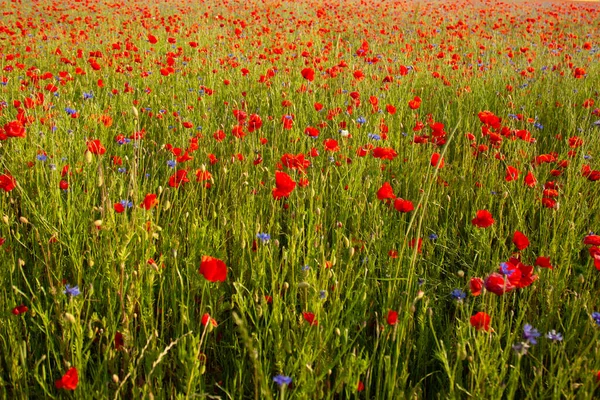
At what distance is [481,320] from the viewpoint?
1325mm

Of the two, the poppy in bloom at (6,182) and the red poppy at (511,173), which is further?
the red poppy at (511,173)

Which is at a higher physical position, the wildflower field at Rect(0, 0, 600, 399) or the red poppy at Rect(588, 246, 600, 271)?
the red poppy at Rect(588, 246, 600, 271)

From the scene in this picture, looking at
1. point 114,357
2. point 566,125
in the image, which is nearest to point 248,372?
point 114,357

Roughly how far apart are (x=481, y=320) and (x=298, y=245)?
854 mm

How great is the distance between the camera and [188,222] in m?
2.17

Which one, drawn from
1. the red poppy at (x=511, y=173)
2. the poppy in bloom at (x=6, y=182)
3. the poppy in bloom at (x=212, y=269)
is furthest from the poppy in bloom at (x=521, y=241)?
the poppy in bloom at (x=6, y=182)

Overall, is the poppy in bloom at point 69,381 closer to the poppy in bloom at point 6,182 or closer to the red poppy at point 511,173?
the poppy in bloom at point 6,182

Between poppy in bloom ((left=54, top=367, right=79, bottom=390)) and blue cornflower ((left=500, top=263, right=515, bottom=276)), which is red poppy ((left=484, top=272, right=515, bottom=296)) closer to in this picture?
blue cornflower ((left=500, top=263, right=515, bottom=276))

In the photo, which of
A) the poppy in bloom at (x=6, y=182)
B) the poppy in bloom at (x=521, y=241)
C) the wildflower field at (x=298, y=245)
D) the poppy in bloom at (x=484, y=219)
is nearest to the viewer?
the wildflower field at (x=298, y=245)

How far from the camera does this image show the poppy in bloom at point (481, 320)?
131 centimetres

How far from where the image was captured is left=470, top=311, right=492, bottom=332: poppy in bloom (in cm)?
131

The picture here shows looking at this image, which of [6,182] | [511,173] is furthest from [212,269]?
[511,173]

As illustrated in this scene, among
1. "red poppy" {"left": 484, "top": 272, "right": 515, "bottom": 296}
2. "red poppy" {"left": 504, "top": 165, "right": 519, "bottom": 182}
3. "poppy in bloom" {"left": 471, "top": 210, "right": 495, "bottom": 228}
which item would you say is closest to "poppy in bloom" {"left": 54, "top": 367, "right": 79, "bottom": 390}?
"red poppy" {"left": 484, "top": 272, "right": 515, "bottom": 296}

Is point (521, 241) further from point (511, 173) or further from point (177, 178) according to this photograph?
point (177, 178)
